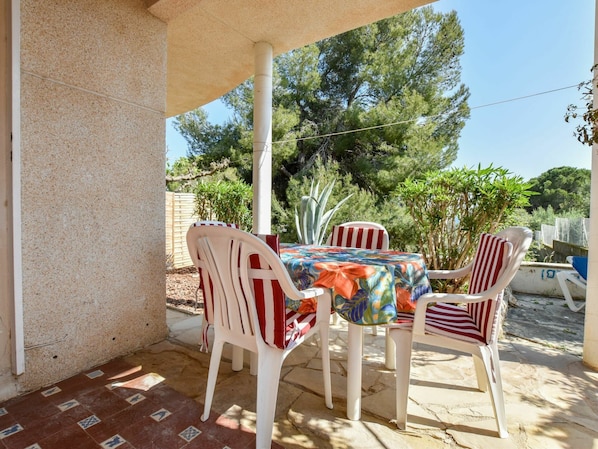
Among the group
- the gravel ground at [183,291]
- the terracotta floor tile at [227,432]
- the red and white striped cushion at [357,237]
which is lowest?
the terracotta floor tile at [227,432]

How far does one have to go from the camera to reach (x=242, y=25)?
319cm

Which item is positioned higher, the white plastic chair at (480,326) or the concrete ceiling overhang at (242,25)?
the concrete ceiling overhang at (242,25)

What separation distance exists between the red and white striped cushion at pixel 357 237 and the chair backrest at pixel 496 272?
3.41 ft

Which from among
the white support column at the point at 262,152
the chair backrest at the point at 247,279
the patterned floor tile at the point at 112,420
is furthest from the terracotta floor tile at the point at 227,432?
the white support column at the point at 262,152

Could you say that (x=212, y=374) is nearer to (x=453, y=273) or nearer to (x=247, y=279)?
(x=247, y=279)

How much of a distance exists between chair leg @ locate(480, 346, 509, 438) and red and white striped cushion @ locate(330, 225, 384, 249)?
1304 millimetres

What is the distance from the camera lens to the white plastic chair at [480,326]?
59.6 inches

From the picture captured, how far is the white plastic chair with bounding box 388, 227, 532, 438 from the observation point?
151 centimetres

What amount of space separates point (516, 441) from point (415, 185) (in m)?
2.96

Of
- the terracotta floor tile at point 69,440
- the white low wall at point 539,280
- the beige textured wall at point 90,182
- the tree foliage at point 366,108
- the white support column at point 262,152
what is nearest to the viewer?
the terracotta floor tile at point 69,440

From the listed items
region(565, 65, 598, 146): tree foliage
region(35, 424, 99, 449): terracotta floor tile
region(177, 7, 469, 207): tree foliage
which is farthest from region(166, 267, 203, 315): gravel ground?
region(177, 7, 469, 207): tree foliage

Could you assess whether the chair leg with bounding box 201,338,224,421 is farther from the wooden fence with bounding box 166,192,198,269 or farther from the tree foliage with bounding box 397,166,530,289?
the wooden fence with bounding box 166,192,198,269

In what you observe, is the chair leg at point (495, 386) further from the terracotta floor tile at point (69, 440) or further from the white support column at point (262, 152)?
the white support column at point (262, 152)

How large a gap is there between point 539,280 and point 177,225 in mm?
6283
